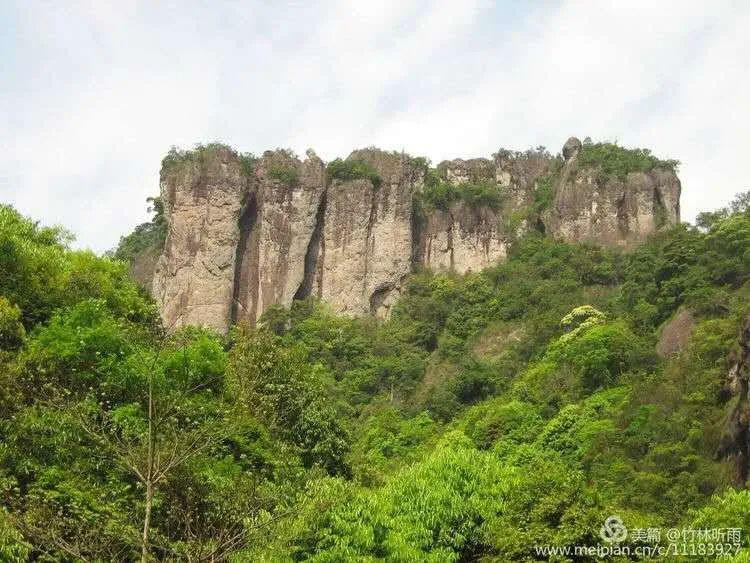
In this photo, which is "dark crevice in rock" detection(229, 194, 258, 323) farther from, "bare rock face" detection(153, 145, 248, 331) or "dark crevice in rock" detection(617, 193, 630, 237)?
"dark crevice in rock" detection(617, 193, 630, 237)

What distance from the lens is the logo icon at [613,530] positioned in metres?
13.9

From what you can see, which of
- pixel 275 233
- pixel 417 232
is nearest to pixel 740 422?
pixel 275 233

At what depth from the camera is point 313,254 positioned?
56844 millimetres

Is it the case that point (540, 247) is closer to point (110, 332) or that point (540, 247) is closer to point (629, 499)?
point (629, 499)

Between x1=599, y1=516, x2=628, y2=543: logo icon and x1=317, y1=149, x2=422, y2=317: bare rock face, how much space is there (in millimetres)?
41483

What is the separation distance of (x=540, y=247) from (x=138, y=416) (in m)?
43.9

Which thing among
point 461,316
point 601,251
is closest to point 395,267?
point 461,316

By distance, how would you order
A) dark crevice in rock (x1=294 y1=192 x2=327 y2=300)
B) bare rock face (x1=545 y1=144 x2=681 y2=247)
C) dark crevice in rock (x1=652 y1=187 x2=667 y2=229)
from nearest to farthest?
dark crevice in rock (x1=294 y1=192 x2=327 y2=300) → dark crevice in rock (x1=652 y1=187 x2=667 y2=229) → bare rock face (x1=545 y1=144 x2=681 y2=247)

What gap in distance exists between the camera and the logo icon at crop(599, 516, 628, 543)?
13.9 m

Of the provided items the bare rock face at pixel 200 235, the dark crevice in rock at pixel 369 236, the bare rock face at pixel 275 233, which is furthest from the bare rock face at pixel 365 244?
the bare rock face at pixel 200 235

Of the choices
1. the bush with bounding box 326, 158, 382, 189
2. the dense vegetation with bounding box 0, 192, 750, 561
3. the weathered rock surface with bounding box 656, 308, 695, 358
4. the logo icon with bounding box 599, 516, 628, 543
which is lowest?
the logo icon with bounding box 599, 516, 628, 543

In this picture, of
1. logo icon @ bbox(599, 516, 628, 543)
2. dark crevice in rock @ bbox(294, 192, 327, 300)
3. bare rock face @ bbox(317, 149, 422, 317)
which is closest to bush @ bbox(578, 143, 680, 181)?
bare rock face @ bbox(317, 149, 422, 317)

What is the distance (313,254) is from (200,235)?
660 centimetres

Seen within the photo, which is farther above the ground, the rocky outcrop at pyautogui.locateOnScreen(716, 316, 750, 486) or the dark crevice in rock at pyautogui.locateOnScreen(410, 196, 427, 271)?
the dark crevice in rock at pyautogui.locateOnScreen(410, 196, 427, 271)
